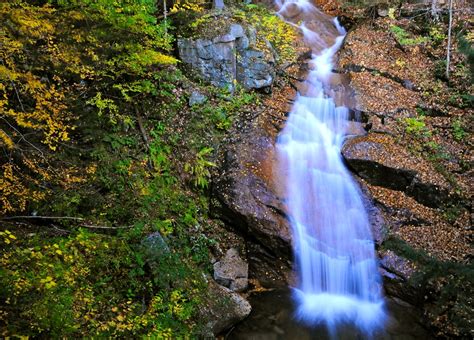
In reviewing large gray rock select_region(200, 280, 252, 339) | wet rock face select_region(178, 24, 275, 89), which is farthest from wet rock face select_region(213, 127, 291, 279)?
wet rock face select_region(178, 24, 275, 89)

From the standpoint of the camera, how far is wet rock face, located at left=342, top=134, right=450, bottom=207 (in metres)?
9.69

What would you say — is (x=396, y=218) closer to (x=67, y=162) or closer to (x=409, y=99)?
(x=409, y=99)

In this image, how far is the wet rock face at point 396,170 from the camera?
9.69 m

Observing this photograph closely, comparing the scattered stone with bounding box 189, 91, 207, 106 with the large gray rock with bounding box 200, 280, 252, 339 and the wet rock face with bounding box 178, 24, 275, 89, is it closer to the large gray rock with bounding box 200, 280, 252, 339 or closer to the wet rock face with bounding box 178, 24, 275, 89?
the wet rock face with bounding box 178, 24, 275, 89

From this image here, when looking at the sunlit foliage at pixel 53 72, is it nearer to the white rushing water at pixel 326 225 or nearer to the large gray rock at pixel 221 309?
the large gray rock at pixel 221 309

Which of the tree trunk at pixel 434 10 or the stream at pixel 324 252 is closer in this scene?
the stream at pixel 324 252

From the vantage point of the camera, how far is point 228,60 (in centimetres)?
1111

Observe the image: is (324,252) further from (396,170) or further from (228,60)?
(228,60)

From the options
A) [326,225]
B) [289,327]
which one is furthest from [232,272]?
[326,225]

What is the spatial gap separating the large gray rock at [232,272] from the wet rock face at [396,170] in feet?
14.6

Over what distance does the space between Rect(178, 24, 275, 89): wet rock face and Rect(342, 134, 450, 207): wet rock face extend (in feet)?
12.3

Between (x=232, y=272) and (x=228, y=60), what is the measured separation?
6.64m

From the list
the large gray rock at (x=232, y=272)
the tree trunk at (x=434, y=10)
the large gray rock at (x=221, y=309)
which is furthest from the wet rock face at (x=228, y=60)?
the tree trunk at (x=434, y=10)

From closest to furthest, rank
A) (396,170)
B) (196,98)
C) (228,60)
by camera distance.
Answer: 1. (396,170)
2. (196,98)
3. (228,60)
